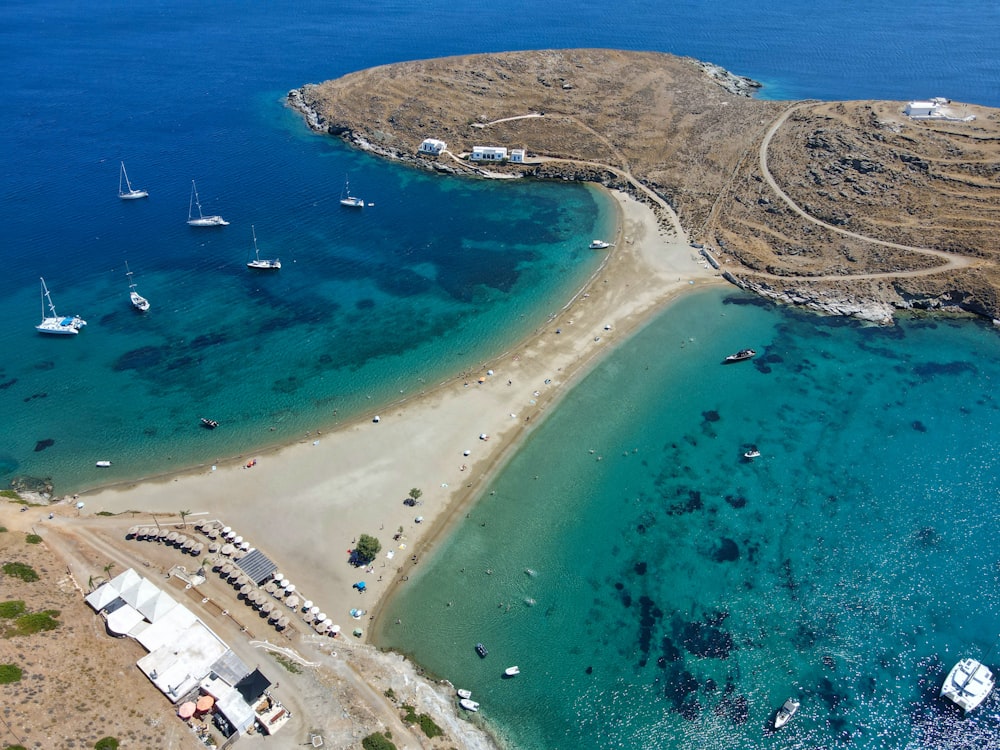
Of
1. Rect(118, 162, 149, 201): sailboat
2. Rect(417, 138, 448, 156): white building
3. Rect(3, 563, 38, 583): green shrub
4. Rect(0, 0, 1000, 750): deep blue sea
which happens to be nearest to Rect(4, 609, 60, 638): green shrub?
Rect(3, 563, 38, 583): green shrub

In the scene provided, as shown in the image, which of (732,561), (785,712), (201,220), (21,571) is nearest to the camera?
(785,712)

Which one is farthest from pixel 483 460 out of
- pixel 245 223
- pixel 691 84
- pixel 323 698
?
pixel 691 84

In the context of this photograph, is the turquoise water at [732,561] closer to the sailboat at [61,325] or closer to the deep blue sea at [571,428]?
the deep blue sea at [571,428]

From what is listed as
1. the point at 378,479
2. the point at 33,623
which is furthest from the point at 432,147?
the point at 33,623

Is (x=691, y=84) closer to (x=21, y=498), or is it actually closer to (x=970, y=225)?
(x=970, y=225)

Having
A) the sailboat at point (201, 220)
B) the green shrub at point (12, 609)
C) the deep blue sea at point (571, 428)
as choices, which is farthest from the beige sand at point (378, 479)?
the sailboat at point (201, 220)

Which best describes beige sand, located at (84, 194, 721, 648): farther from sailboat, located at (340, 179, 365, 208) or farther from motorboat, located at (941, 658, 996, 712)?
sailboat, located at (340, 179, 365, 208)

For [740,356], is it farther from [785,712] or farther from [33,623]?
[33,623]
